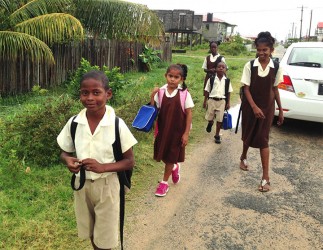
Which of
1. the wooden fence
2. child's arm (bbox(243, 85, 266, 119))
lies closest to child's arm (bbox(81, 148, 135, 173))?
child's arm (bbox(243, 85, 266, 119))

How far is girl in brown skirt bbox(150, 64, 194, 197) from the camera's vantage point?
3.47 m

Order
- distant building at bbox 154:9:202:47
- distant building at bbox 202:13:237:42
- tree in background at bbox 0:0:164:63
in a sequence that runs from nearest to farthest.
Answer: tree in background at bbox 0:0:164:63 < distant building at bbox 154:9:202:47 < distant building at bbox 202:13:237:42

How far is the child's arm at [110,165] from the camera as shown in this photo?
1.98 metres

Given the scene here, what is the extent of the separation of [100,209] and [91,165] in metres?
0.38

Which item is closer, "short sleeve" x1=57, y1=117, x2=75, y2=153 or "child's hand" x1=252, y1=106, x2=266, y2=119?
"short sleeve" x1=57, y1=117, x2=75, y2=153

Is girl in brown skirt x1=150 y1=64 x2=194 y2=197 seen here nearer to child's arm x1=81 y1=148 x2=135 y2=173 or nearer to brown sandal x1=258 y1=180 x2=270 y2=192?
brown sandal x1=258 y1=180 x2=270 y2=192

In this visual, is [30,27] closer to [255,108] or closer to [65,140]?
[255,108]

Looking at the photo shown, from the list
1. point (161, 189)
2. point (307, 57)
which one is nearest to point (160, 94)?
point (161, 189)

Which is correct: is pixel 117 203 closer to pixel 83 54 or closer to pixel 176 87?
pixel 176 87

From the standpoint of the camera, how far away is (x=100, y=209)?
86.4 inches

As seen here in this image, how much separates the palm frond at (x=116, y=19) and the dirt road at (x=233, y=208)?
6.80 meters

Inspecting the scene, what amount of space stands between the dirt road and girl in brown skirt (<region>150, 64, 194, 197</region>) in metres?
0.44

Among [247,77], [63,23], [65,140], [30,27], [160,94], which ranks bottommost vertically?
[65,140]

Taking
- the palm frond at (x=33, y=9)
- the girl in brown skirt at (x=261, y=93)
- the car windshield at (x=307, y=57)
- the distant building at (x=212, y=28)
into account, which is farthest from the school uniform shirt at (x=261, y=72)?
the distant building at (x=212, y=28)
